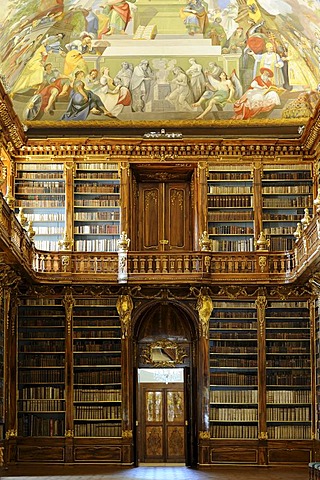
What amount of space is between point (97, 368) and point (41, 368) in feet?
3.45

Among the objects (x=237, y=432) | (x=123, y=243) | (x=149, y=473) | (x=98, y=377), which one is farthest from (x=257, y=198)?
(x=149, y=473)

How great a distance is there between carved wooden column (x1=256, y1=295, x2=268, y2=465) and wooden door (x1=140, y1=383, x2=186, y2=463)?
2.41m

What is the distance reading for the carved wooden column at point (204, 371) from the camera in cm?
2006

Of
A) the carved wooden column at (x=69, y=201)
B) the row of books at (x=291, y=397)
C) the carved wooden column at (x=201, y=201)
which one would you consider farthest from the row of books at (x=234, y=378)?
the carved wooden column at (x=69, y=201)

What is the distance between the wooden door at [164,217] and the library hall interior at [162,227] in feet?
0.10

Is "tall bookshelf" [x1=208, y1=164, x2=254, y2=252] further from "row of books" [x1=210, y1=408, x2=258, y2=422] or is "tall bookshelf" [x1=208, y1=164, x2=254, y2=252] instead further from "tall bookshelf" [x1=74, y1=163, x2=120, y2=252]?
"row of books" [x1=210, y1=408, x2=258, y2=422]

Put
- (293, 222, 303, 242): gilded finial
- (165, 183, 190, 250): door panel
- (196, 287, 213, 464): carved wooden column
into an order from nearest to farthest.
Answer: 1. (293, 222, 303, 242): gilded finial
2. (196, 287, 213, 464): carved wooden column
3. (165, 183, 190, 250): door panel

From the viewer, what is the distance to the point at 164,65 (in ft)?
70.0

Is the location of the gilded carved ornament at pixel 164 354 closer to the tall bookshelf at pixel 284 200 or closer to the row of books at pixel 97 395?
the row of books at pixel 97 395

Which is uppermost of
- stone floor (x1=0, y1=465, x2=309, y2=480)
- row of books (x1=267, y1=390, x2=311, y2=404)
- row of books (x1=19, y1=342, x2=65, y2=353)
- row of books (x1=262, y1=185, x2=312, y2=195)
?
row of books (x1=262, y1=185, x2=312, y2=195)

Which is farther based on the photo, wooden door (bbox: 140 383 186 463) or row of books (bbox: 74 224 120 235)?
wooden door (bbox: 140 383 186 463)

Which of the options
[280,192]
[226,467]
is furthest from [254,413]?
[280,192]

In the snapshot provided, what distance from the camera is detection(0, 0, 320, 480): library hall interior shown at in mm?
19922

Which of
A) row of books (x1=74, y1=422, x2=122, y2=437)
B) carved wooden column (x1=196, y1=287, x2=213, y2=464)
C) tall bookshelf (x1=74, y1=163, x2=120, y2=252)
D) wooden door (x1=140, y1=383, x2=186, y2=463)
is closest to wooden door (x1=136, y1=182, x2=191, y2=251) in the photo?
tall bookshelf (x1=74, y1=163, x2=120, y2=252)
